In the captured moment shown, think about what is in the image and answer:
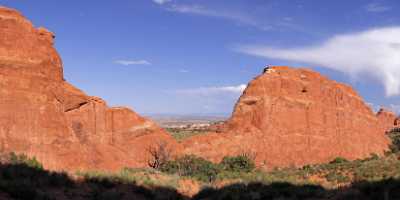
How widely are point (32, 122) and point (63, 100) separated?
352 cm

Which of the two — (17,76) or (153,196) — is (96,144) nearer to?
(17,76)

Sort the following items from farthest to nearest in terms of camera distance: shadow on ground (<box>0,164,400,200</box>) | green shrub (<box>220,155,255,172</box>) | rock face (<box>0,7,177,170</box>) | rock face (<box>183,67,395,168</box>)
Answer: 1. rock face (<box>183,67,395,168</box>)
2. green shrub (<box>220,155,255,172</box>)
3. rock face (<box>0,7,177,170</box>)
4. shadow on ground (<box>0,164,400,200</box>)

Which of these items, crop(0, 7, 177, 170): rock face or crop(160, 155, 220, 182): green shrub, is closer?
crop(0, 7, 177, 170): rock face

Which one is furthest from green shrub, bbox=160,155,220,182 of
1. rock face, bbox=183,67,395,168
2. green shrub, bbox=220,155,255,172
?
rock face, bbox=183,67,395,168

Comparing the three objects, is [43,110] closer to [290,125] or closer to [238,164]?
[238,164]

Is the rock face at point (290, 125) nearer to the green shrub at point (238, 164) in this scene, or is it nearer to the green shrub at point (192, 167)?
the green shrub at point (238, 164)

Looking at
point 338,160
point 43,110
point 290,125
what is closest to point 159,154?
point 43,110

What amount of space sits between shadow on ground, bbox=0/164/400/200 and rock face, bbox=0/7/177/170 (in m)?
8.61

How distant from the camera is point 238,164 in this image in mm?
39812

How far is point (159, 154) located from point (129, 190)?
17675 millimetres

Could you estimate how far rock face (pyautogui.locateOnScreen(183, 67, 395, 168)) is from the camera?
142ft

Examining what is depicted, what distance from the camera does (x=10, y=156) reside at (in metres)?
27.5

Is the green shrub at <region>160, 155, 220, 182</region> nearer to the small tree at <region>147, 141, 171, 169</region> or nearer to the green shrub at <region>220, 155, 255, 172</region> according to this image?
the small tree at <region>147, 141, 171, 169</region>

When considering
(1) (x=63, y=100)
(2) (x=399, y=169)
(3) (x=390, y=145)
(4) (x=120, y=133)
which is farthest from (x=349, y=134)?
(1) (x=63, y=100)
